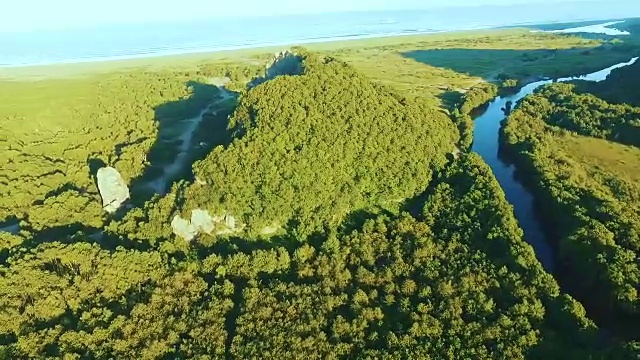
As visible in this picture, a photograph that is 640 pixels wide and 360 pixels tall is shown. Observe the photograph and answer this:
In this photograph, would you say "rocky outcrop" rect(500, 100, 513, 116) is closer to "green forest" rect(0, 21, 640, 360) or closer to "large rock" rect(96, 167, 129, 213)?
"green forest" rect(0, 21, 640, 360)

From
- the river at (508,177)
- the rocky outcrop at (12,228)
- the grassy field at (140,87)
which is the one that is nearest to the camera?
the river at (508,177)

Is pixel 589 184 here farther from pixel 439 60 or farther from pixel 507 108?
pixel 439 60

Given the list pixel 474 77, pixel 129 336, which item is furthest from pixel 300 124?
pixel 474 77

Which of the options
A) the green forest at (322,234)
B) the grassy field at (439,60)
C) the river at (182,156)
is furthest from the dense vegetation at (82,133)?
the grassy field at (439,60)

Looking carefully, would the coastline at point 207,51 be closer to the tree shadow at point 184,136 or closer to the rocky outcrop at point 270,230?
the tree shadow at point 184,136

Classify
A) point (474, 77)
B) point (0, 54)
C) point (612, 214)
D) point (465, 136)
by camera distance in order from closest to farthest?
point (612, 214), point (465, 136), point (474, 77), point (0, 54)

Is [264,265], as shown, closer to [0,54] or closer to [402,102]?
[402,102]

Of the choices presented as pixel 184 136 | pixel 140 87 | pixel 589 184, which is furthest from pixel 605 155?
pixel 140 87
